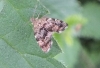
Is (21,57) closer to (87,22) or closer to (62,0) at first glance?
(62,0)

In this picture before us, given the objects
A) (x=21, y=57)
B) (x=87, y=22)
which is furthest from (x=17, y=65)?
(x=87, y=22)

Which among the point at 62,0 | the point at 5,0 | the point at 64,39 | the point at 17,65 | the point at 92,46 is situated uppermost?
the point at 5,0

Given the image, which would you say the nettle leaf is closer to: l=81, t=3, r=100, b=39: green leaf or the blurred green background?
the blurred green background

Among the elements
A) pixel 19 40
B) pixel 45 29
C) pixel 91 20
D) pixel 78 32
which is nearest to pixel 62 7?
pixel 78 32

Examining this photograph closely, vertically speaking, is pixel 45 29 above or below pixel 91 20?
above

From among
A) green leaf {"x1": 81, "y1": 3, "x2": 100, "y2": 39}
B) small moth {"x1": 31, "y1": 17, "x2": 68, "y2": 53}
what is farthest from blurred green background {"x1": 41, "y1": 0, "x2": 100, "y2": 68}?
small moth {"x1": 31, "y1": 17, "x2": 68, "y2": 53}

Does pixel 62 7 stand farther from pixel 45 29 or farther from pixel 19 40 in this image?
pixel 19 40

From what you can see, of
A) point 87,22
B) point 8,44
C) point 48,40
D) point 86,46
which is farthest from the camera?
point 87,22
